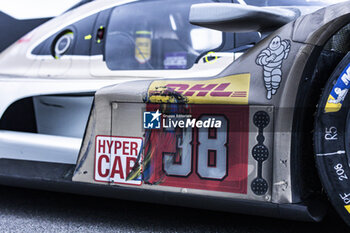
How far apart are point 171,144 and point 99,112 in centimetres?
38

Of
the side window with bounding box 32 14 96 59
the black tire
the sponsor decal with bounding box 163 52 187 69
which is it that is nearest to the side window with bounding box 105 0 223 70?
the sponsor decal with bounding box 163 52 187 69

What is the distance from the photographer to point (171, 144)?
192cm

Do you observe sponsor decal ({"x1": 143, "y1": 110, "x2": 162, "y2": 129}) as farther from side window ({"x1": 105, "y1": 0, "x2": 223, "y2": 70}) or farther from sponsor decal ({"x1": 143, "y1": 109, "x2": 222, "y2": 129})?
side window ({"x1": 105, "y1": 0, "x2": 223, "y2": 70})

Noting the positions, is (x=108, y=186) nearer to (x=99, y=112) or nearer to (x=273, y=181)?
(x=99, y=112)

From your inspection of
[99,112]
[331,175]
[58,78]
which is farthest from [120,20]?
[331,175]

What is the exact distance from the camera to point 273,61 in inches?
70.1

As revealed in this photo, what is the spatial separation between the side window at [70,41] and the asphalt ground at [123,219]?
87cm

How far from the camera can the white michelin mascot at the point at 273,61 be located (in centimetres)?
175

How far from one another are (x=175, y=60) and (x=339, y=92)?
0.94 meters

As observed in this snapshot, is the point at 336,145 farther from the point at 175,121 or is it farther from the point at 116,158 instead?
the point at 116,158

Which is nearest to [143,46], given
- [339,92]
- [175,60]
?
[175,60]

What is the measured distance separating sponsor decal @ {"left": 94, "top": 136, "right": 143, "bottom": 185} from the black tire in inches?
29.4

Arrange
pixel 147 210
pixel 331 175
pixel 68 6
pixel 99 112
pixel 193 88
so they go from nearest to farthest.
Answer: pixel 331 175, pixel 193 88, pixel 99 112, pixel 147 210, pixel 68 6

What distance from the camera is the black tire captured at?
1.64m
